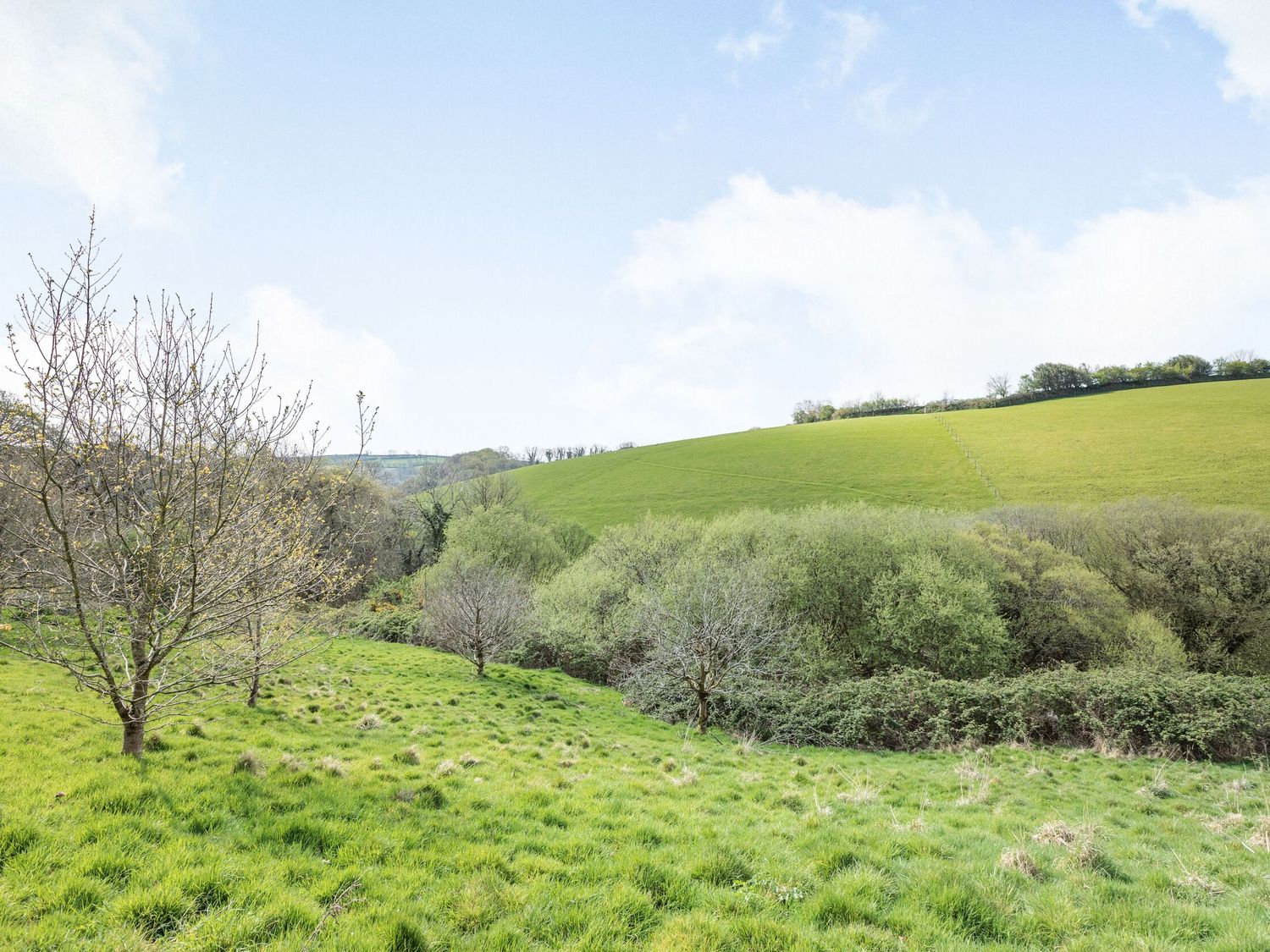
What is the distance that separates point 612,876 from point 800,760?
1015 cm

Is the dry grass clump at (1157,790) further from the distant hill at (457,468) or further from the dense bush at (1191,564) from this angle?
the distant hill at (457,468)

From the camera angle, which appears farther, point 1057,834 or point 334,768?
point 334,768

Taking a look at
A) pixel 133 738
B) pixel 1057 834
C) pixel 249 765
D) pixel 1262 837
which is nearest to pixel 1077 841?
pixel 1057 834

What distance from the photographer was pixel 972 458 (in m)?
58.0

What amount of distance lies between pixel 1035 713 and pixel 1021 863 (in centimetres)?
1567

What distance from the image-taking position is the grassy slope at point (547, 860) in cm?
425

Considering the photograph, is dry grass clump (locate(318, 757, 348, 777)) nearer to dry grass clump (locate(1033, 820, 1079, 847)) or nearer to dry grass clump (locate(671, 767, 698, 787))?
dry grass clump (locate(671, 767, 698, 787))

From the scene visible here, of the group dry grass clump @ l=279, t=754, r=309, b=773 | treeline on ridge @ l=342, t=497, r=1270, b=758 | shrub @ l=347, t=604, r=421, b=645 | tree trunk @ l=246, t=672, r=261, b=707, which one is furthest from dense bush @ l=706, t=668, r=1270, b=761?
shrub @ l=347, t=604, r=421, b=645

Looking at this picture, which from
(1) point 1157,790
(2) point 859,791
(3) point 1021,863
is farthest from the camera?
(1) point 1157,790

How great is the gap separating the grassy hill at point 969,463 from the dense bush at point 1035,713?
33780 millimetres

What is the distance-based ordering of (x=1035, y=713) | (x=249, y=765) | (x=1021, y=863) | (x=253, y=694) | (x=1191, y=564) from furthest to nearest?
(x=1191, y=564), (x=1035, y=713), (x=253, y=694), (x=249, y=765), (x=1021, y=863)

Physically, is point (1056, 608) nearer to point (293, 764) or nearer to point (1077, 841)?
point (1077, 841)

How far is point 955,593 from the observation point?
25.9 metres

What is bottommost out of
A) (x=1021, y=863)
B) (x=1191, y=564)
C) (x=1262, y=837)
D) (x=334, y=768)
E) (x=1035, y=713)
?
Answer: (x=1035, y=713)
